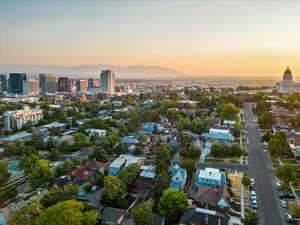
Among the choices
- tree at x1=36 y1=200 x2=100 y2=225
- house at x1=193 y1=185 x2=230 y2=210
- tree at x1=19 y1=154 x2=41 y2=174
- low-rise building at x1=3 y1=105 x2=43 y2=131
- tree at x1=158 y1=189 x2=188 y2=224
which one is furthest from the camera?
low-rise building at x1=3 y1=105 x2=43 y2=131

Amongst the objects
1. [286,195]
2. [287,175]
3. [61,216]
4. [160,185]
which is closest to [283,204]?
[286,195]

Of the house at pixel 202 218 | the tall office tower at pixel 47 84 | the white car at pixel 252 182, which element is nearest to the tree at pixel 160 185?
the house at pixel 202 218

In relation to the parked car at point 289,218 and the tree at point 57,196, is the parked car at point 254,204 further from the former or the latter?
the tree at point 57,196

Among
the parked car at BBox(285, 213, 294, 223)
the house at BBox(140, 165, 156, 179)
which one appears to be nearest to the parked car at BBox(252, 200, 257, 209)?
the parked car at BBox(285, 213, 294, 223)

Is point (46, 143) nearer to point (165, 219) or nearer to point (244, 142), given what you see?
point (165, 219)

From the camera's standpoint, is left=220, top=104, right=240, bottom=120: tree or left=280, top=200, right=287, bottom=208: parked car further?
left=220, top=104, right=240, bottom=120: tree

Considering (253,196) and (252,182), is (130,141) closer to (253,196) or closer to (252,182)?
(252,182)

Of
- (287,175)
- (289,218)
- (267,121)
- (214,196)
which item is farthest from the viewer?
(267,121)

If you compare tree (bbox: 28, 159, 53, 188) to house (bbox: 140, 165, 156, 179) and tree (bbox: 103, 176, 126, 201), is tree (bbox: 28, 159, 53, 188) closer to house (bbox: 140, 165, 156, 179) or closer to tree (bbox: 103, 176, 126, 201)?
tree (bbox: 103, 176, 126, 201)
